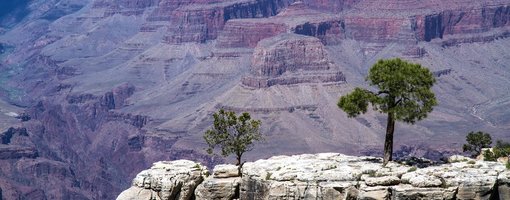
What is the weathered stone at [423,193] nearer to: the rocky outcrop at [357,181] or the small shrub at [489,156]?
the rocky outcrop at [357,181]

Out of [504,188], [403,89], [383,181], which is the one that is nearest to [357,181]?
[383,181]

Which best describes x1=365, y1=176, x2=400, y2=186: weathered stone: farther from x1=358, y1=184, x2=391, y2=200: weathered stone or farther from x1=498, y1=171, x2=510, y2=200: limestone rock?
x1=498, y1=171, x2=510, y2=200: limestone rock

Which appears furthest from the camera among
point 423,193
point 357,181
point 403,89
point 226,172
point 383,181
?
point 226,172

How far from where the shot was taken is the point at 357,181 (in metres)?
57.4

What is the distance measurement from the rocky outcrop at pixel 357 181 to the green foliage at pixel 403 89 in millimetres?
3583

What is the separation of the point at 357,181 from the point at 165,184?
1250cm

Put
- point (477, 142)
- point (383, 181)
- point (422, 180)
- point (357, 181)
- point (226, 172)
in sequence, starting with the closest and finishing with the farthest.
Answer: point (422, 180)
point (383, 181)
point (357, 181)
point (226, 172)
point (477, 142)

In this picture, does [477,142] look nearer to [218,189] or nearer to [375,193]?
[375,193]

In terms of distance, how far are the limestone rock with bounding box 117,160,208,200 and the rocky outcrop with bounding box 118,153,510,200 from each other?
0.39m

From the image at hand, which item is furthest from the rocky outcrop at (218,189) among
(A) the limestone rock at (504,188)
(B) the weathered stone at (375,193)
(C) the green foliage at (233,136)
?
(A) the limestone rock at (504,188)

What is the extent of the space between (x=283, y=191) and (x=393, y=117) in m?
9.25

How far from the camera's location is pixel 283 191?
57.8 meters

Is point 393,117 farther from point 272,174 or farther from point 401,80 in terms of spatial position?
point 272,174

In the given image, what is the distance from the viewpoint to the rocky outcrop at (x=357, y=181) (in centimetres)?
5531
